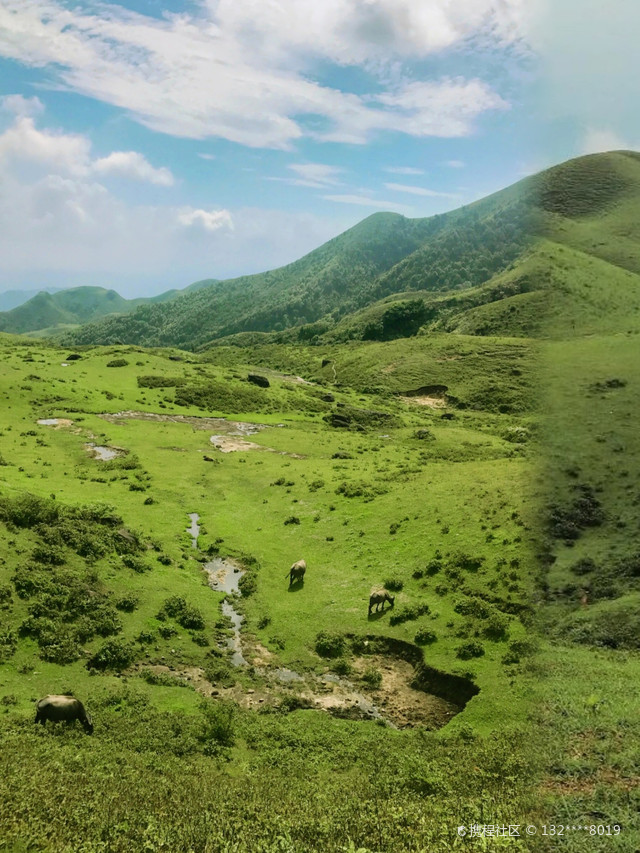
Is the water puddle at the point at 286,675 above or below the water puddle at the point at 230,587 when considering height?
below

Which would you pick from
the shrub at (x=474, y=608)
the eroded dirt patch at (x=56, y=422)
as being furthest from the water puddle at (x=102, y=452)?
the shrub at (x=474, y=608)

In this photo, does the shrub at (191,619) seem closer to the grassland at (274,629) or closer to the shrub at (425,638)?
the grassland at (274,629)

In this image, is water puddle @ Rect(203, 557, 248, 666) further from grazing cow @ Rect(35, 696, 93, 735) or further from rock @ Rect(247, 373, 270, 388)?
rock @ Rect(247, 373, 270, 388)

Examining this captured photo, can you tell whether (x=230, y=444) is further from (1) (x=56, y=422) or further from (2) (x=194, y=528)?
(2) (x=194, y=528)

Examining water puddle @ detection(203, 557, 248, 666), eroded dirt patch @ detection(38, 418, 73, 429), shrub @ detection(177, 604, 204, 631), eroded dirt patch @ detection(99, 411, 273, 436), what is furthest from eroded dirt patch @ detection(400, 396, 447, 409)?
shrub @ detection(177, 604, 204, 631)

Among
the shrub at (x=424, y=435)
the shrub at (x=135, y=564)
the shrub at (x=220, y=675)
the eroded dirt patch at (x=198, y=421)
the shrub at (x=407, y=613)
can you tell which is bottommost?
the shrub at (x=220, y=675)

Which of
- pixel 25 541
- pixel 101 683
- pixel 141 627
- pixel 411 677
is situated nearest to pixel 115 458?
pixel 25 541

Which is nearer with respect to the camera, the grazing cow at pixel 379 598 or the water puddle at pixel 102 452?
the grazing cow at pixel 379 598
